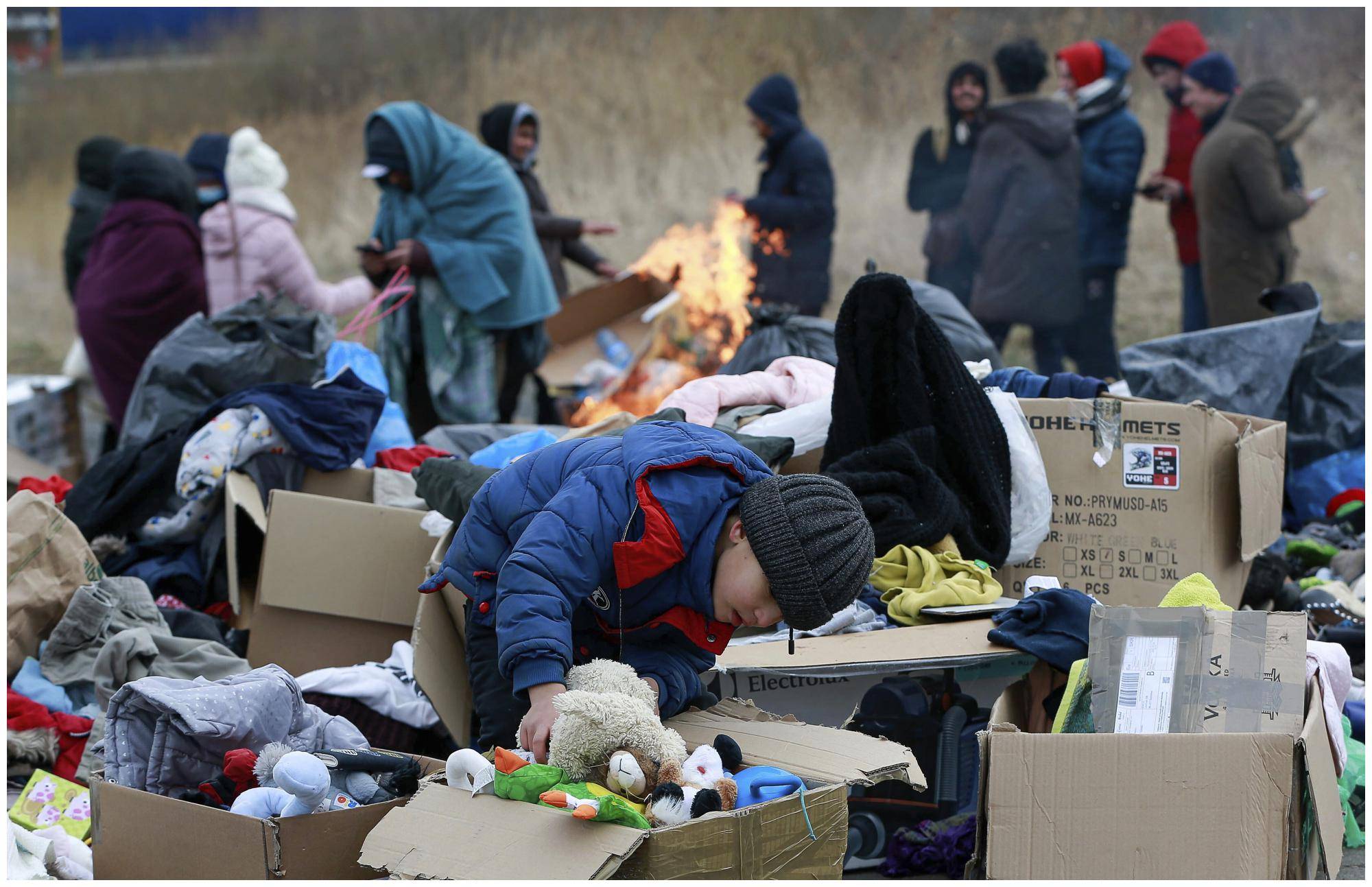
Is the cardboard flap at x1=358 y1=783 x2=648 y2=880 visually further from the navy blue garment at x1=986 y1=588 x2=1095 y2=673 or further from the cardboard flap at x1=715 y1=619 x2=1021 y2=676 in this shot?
the navy blue garment at x1=986 y1=588 x2=1095 y2=673

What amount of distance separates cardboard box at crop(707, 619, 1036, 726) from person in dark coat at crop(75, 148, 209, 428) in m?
4.29

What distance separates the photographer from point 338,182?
14102 millimetres

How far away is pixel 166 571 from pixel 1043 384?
279 cm

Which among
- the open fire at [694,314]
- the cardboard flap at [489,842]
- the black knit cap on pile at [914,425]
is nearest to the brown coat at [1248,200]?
the open fire at [694,314]

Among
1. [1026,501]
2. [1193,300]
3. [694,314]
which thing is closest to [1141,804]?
[1026,501]

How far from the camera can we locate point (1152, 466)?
159 inches

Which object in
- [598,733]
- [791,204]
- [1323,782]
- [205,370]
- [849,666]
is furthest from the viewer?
[791,204]

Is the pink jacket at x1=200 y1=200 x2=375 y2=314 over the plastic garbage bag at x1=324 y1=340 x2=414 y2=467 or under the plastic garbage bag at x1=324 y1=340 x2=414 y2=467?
over

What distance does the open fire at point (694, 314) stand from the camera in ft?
23.0

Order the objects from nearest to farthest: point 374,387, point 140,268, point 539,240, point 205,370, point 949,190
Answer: point 205,370
point 374,387
point 140,268
point 539,240
point 949,190

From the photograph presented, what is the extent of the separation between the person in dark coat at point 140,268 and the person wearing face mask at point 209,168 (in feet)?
3.43

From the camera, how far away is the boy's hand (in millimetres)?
2367

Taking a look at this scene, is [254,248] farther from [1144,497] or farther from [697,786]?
[697,786]

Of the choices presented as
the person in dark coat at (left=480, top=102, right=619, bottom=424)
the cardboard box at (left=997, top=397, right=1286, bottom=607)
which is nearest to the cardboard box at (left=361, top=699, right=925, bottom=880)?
the cardboard box at (left=997, top=397, right=1286, bottom=607)
